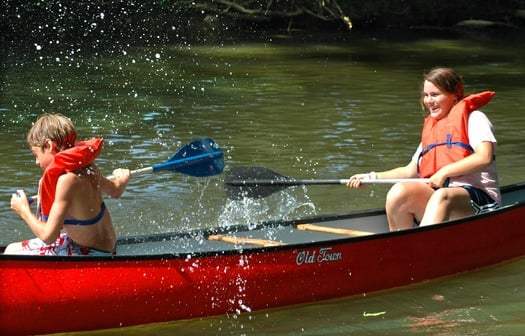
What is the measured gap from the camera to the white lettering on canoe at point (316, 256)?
17.0 feet

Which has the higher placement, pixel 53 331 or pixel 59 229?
pixel 59 229

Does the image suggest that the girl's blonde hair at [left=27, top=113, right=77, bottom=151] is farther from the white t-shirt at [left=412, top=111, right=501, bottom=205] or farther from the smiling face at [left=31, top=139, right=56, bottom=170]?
the white t-shirt at [left=412, top=111, right=501, bottom=205]

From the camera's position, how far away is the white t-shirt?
18.6 feet

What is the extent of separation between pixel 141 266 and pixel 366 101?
301 inches

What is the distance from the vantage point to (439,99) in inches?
230

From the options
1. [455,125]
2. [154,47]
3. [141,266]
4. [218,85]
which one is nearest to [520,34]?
[154,47]

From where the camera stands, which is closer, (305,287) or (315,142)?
(305,287)

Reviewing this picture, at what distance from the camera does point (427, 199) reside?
227 inches

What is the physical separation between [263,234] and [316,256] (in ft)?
2.93

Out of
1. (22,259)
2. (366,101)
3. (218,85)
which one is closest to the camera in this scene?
(22,259)

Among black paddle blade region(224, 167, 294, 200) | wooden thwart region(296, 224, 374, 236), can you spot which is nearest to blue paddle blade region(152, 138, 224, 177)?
black paddle blade region(224, 167, 294, 200)

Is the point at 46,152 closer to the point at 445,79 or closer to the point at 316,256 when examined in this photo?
the point at 316,256

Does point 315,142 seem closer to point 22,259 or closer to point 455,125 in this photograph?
point 455,125

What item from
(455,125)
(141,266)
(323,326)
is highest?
(455,125)
